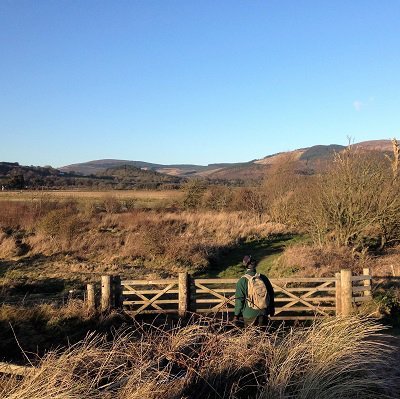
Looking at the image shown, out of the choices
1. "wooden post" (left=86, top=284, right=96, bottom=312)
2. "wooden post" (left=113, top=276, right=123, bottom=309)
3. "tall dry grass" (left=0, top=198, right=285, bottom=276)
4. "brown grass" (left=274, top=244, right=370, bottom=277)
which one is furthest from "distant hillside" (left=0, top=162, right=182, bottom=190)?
"wooden post" (left=86, top=284, right=96, bottom=312)

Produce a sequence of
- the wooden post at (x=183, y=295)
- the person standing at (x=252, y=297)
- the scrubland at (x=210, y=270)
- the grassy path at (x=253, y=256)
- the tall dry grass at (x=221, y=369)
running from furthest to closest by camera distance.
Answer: the grassy path at (x=253, y=256) < the wooden post at (x=183, y=295) < the person standing at (x=252, y=297) < the scrubland at (x=210, y=270) < the tall dry grass at (x=221, y=369)

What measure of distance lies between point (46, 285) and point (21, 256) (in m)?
6.71

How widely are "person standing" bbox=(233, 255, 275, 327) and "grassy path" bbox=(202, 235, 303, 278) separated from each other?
35.2ft

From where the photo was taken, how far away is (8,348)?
812 cm

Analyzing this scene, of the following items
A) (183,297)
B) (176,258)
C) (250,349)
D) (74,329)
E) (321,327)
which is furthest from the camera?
(176,258)

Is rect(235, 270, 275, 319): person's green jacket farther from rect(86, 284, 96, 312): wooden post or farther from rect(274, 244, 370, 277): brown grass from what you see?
rect(274, 244, 370, 277): brown grass

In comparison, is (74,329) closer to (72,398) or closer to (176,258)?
(72,398)

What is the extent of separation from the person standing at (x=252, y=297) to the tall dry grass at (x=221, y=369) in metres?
1.79

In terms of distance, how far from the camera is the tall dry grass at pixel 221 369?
3.82 metres

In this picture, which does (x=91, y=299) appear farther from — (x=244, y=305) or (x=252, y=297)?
(x=252, y=297)

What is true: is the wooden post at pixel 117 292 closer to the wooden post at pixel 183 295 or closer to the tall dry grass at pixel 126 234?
the wooden post at pixel 183 295

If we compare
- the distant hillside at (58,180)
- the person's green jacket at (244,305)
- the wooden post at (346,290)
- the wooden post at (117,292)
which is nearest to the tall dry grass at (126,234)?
the wooden post at (117,292)

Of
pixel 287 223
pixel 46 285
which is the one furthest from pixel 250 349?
pixel 287 223

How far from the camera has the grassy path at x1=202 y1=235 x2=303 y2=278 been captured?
1916cm
